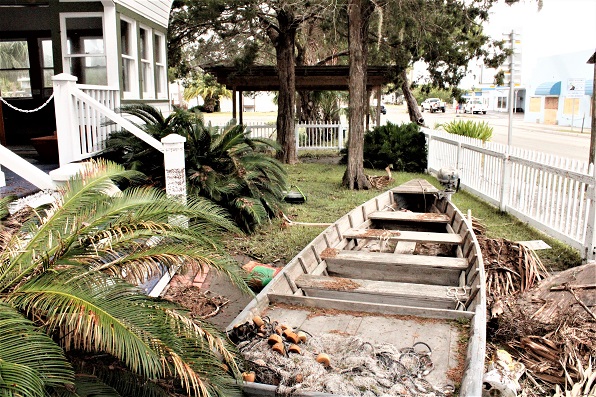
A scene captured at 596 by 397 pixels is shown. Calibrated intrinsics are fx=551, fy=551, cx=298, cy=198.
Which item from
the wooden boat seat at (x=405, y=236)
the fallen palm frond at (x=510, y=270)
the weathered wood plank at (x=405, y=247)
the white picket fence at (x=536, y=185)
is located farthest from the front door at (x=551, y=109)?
the wooden boat seat at (x=405, y=236)

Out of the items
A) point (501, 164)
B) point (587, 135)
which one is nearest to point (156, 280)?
point (501, 164)

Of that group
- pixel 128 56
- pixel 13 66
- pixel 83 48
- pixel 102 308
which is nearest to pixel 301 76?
pixel 128 56

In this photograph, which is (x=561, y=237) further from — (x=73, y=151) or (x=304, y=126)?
(x=304, y=126)

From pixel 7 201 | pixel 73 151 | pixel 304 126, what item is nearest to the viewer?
pixel 7 201

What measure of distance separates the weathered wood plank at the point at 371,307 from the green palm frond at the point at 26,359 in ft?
6.71

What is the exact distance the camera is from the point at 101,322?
2.46 meters

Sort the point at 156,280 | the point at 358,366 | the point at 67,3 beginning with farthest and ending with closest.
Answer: the point at 67,3
the point at 156,280
the point at 358,366

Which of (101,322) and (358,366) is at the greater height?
(101,322)

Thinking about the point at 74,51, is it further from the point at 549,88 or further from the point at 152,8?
the point at 549,88

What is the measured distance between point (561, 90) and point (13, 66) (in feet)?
123

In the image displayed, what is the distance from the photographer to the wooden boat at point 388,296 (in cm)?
364

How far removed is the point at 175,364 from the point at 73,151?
5485 mm

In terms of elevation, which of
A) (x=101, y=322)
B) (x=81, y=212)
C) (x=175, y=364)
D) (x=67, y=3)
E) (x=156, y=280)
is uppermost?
(x=67, y=3)

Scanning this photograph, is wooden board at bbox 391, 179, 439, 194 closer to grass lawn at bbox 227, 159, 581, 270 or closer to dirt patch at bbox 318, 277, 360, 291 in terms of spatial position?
grass lawn at bbox 227, 159, 581, 270
